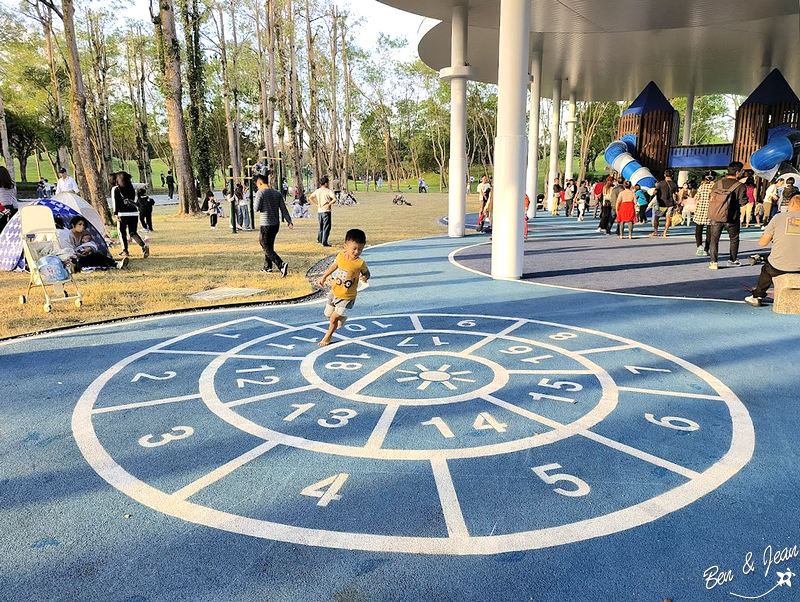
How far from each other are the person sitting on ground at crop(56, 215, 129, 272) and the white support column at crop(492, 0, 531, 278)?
8097 mm

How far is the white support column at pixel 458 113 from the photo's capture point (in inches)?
663

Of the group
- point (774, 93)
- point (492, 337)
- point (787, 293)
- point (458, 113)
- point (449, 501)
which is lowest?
point (449, 501)

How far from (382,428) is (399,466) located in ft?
1.96

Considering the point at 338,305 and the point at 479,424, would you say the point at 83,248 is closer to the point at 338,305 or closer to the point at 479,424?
the point at 338,305

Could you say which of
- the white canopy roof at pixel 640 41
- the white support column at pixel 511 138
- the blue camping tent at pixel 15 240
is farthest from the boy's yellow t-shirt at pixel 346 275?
the blue camping tent at pixel 15 240

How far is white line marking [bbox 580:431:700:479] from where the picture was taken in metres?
3.64

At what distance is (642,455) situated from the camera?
387 centimetres

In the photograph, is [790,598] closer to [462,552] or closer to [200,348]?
[462,552]

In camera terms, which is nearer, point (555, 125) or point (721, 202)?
point (721, 202)

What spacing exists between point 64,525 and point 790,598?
376 cm

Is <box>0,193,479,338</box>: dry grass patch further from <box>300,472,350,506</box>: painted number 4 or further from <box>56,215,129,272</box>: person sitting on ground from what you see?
<box>300,472,350,506</box>: painted number 4

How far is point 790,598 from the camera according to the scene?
254 centimetres

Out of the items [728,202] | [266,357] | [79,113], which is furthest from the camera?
[79,113]

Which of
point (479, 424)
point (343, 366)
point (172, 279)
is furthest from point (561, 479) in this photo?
point (172, 279)
